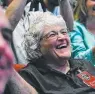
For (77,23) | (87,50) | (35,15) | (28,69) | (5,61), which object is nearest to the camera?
(5,61)

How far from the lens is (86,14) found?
292cm

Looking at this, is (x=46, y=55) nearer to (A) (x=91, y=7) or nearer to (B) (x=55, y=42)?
(B) (x=55, y=42)

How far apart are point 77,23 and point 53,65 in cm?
77

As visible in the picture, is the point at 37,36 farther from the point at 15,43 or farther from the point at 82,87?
the point at 82,87

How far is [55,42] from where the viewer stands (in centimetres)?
222

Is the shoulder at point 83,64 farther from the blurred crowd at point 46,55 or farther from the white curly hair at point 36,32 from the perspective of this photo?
the white curly hair at point 36,32

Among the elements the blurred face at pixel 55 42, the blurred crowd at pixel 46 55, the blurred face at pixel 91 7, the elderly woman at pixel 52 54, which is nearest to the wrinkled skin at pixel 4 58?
the blurred crowd at pixel 46 55

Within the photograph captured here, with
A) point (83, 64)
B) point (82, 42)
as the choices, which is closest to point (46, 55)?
point (83, 64)

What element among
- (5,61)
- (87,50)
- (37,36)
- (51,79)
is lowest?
(87,50)

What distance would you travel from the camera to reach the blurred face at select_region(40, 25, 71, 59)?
87.3 inches

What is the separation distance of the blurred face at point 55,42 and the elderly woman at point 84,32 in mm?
413

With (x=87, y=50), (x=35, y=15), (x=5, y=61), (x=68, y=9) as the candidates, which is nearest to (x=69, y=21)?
(x=68, y=9)

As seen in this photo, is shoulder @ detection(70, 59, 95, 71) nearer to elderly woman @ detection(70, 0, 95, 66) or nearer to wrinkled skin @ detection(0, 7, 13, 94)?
elderly woman @ detection(70, 0, 95, 66)

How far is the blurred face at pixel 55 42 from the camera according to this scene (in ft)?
7.27
